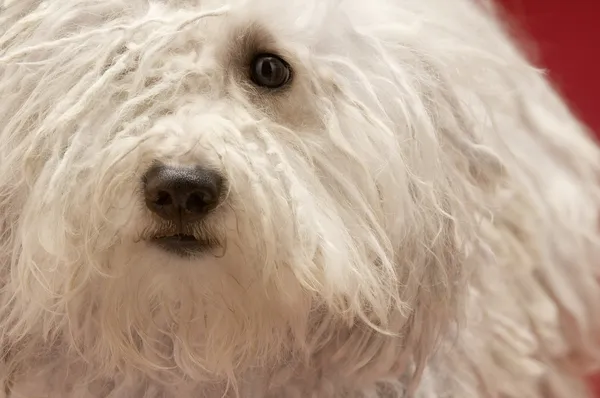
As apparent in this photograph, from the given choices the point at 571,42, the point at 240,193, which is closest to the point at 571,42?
the point at 571,42

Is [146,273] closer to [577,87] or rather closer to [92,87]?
[92,87]

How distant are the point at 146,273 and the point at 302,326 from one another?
148 millimetres

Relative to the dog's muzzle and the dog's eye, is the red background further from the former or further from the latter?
the dog's muzzle

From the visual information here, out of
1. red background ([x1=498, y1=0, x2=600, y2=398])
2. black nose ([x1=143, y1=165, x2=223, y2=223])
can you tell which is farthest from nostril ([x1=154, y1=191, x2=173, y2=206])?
red background ([x1=498, y1=0, x2=600, y2=398])

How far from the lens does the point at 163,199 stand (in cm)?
73

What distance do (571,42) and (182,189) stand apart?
110 cm

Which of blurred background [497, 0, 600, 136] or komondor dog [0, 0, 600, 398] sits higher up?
blurred background [497, 0, 600, 136]

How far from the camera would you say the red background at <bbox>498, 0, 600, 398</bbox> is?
1.58 meters

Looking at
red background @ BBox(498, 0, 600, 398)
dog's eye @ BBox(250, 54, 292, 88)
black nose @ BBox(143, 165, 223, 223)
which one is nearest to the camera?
black nose @ BBox(143, 165, 223, 223)

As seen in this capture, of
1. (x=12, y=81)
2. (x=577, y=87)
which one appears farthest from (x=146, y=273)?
(x=577, y=87)

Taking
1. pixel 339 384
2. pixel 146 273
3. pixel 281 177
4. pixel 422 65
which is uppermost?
pixel 422 65

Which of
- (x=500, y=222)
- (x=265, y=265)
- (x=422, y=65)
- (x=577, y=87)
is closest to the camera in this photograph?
(x=265, y=265)

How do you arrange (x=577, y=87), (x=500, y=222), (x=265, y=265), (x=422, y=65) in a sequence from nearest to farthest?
(x=265, y=265) < (x=422, y=65) < (x=500, y=222) < (x=577, y=87)

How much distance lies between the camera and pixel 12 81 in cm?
84
